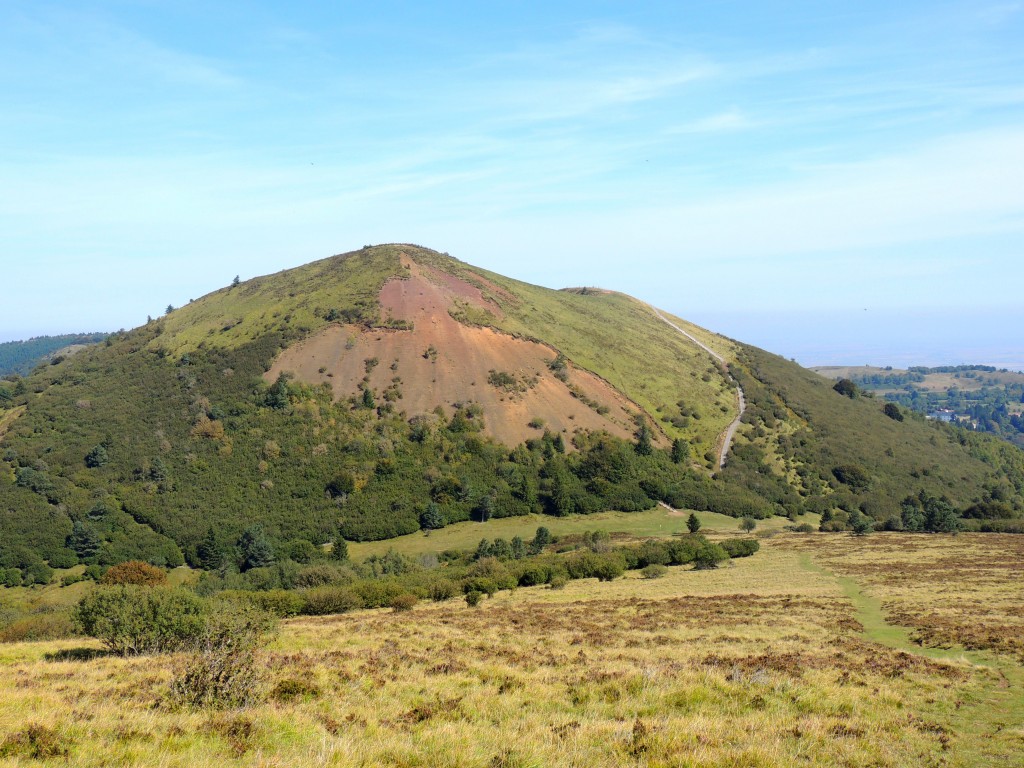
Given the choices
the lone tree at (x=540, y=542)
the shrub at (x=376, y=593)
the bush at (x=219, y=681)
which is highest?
the bush at (x=219, y=681)

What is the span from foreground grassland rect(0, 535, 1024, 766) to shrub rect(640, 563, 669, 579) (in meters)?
18.0

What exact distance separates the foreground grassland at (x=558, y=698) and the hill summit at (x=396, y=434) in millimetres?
51527

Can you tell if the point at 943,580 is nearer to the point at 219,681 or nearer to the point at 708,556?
the point at 708,556

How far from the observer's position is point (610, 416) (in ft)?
332

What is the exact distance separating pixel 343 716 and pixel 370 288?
104862 mm

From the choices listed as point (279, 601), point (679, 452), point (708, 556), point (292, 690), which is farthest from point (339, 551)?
point (292, 690)

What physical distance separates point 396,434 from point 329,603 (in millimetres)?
51664

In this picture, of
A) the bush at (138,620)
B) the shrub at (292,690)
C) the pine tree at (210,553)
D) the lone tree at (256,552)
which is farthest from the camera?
the pine tree at (210,553)

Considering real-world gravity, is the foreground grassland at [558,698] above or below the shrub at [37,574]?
above

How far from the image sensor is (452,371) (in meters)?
99.2

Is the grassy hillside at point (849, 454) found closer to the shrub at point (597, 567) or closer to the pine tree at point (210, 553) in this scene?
the shrub at point (597, 567)

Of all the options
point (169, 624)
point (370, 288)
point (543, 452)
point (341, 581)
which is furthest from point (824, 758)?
point (370, 288)

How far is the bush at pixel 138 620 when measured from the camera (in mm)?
23172

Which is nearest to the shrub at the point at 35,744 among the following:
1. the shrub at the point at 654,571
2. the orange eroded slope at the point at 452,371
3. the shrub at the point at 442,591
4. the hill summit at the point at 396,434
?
the shrub at the point at 442,591
